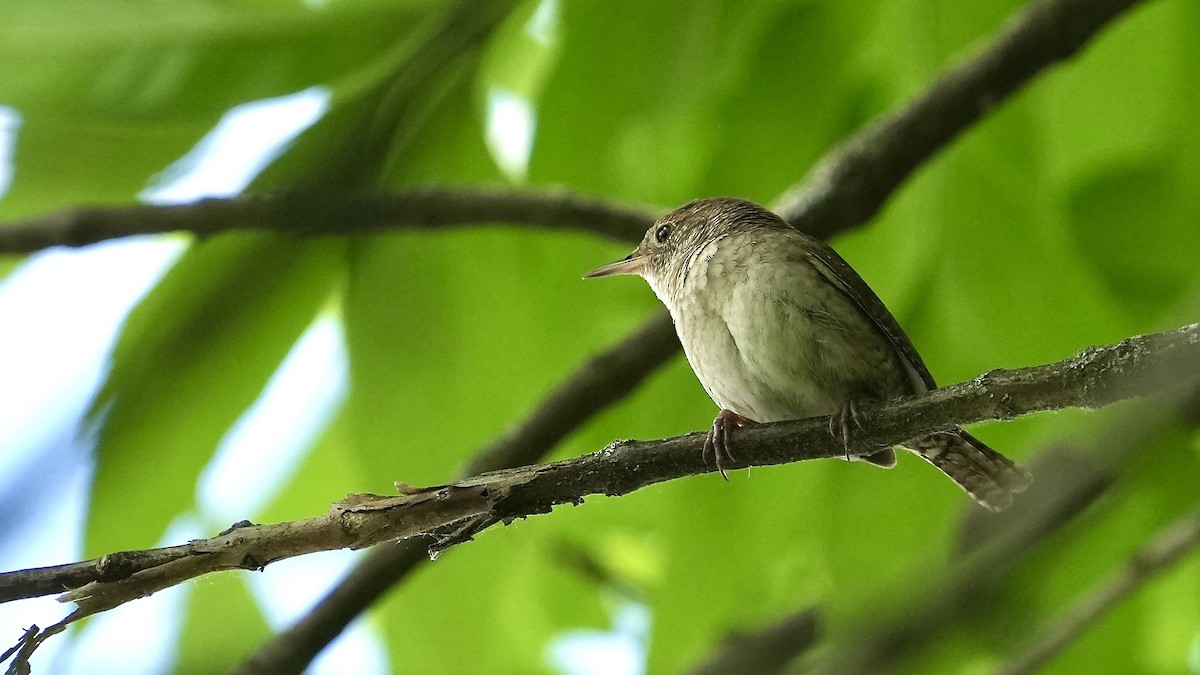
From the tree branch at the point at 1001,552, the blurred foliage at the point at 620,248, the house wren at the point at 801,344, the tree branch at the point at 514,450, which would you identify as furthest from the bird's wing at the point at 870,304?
the tree branch at the point at 1001,552

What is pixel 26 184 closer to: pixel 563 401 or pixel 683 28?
pixel 563 401

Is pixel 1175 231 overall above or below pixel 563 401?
below

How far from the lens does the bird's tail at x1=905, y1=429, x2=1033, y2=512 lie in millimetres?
2645

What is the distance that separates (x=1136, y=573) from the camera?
7.27 feet

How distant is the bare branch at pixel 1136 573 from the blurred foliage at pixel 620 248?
2.5 inches

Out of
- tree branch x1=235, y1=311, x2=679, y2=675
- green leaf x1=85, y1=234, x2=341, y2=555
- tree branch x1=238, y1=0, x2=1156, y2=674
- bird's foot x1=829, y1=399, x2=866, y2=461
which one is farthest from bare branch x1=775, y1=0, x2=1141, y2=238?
green leaf x1=85, y1=234, x2=341, y2=555

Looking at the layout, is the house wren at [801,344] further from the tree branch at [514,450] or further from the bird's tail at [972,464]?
the tree branch at [514,450]

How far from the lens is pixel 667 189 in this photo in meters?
3.84

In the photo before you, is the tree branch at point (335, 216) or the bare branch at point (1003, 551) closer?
the bare branch at point (1003, 551)

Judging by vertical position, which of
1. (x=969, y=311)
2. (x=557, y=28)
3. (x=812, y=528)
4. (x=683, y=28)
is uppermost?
(x=557, y=28)

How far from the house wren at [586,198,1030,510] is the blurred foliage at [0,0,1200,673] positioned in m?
0.15

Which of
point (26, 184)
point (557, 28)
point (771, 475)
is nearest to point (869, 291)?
point (771, 475)

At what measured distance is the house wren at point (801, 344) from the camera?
9.24ft

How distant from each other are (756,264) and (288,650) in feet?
5.00
